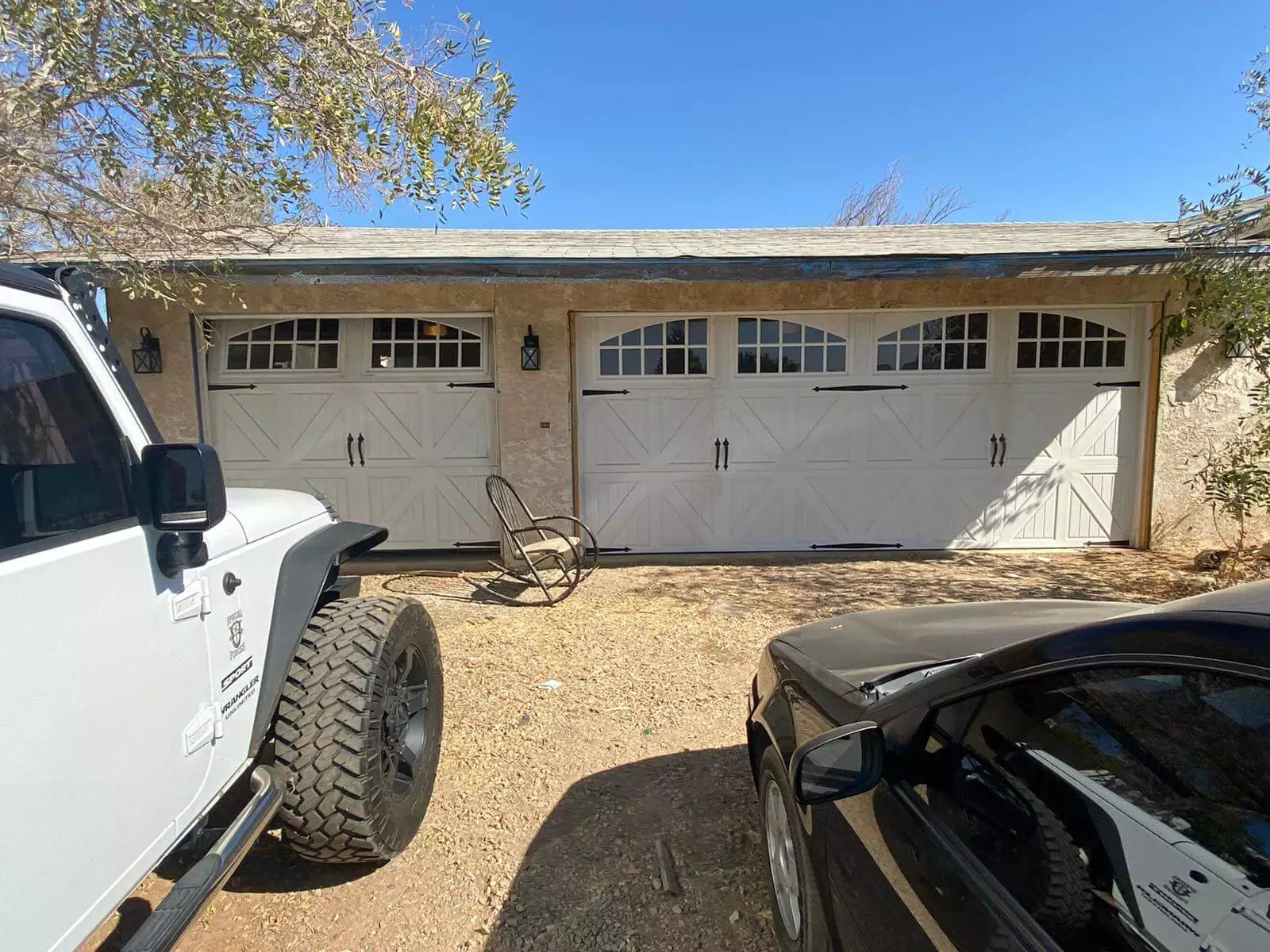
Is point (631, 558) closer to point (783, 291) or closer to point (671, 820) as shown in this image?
point (783, 291)

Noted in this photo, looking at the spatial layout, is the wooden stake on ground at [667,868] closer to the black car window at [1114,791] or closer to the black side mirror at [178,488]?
the black car window at [1114,791]

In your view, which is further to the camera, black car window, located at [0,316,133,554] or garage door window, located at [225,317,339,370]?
garage door window, located at [225,317,339,370]

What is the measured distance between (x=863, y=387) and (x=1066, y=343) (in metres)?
2.17

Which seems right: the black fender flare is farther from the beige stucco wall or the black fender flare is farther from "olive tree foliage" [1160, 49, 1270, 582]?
"olive tree foliage" [1160, 49, 1270, 582]

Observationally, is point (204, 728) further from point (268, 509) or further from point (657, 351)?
point (657, 351)

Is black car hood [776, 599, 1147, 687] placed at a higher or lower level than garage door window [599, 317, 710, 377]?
lower

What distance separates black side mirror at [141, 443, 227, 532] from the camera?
56.9 inches

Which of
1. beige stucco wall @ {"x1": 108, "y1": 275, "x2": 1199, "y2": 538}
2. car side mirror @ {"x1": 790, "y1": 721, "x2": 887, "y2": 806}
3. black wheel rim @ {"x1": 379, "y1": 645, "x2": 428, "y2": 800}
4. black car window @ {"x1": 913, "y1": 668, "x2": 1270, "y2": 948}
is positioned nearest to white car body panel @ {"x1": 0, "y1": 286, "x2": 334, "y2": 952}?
black wheel rim @ {"x1": 379, "y1": 645, "x2": 428, "y2": 800}

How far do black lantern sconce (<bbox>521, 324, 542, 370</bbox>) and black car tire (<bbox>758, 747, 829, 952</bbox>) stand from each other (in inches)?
192

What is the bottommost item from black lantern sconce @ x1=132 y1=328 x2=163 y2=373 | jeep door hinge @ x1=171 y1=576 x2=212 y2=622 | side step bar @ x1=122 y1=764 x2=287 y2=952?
side step bar @ x1=122 y1=764 x2=287 y2=952

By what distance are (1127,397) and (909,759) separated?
718cm

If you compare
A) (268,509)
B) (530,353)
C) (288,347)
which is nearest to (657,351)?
(530,353)

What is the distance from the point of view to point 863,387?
6676 mm

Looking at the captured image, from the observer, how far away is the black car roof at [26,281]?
1.28 m
